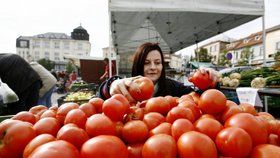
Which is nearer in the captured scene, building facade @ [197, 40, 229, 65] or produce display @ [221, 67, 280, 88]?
produce display @ [221, 67, 280, 88]

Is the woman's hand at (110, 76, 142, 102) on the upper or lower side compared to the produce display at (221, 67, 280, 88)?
upper

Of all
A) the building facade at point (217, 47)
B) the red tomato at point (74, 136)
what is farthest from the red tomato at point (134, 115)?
the building facade at point (217, 47)

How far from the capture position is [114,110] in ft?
3.20

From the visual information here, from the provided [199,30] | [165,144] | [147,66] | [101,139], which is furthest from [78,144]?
[199,30]

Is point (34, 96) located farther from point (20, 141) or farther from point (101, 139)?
point (101, 139)

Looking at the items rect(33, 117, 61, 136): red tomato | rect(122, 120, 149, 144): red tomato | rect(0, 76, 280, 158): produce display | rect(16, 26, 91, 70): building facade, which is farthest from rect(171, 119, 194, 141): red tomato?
rect(16, 26, 91, 70): building facade

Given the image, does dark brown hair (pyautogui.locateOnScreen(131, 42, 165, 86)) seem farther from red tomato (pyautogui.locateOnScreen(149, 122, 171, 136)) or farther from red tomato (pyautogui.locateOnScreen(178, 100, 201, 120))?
red tomato (pyautogui.locateOnScreen(149, 122, 171, 136))

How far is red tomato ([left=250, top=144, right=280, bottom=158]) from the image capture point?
71 centimetres

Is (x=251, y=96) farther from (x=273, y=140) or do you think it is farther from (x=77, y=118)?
(x=77, y=118)

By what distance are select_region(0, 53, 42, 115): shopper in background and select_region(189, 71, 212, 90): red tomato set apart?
2.25m

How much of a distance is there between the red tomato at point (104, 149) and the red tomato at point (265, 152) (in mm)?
396

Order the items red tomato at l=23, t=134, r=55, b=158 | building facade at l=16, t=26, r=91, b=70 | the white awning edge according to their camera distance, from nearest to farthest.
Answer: red tomato at l=23, t=134, r=55, b=158 < the white awning edge < building facade at l=16, t=26, r=91, b=70

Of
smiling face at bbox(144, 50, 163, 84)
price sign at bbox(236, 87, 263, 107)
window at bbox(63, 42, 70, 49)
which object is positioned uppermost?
window at bbox(63, 42, 70, 49)

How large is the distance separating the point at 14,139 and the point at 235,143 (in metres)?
0.71
